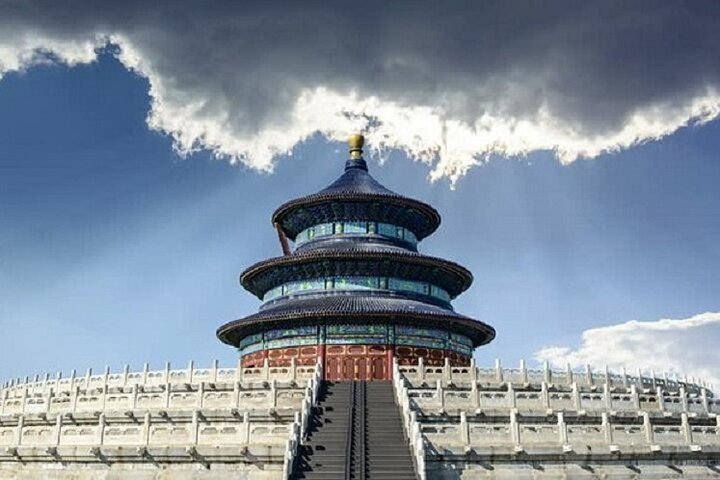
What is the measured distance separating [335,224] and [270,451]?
32.5m

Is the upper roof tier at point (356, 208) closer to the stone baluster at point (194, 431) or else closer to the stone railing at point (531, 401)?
the stone railing at point (531, 401)

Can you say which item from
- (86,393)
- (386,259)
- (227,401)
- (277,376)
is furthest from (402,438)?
(386,259)

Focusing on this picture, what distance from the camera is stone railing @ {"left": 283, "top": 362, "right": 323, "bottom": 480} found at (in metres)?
25.2

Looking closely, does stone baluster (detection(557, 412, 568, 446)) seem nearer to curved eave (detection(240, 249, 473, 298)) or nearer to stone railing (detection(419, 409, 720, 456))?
stone railing (detection(419, 409, 720, 456))

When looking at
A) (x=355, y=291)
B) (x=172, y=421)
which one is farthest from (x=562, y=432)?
(x=355, y=291)

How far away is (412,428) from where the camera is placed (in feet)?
89.2

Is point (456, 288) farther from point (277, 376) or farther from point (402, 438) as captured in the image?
point (402, 438)

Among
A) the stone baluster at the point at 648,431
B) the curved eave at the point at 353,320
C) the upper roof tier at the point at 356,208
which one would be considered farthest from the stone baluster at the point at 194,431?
the upper roof tier at the point at 356,208

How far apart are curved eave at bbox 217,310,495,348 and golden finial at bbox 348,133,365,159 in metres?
18.4

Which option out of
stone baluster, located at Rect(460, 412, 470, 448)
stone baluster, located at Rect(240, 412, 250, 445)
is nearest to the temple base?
stone baluster, located at Rect(240, 412, 250, 445)

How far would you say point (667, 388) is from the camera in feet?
150

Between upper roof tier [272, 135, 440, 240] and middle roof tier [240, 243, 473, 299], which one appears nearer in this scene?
middle roof tier [240, 243, 473, 299]

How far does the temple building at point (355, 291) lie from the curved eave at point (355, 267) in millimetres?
69

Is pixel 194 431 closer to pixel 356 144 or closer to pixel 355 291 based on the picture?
pixel 355 291
